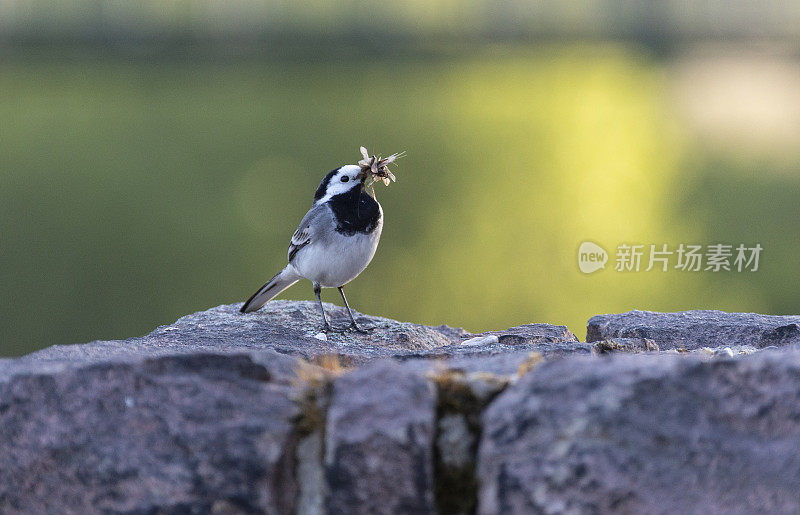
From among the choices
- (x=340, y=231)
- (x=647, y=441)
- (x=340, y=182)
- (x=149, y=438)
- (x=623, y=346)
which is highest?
(x=340, y=182)

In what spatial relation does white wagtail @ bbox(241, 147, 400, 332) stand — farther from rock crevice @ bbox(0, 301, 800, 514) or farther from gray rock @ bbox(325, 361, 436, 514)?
gray rock @ bbox(325, 361, 436, 514)

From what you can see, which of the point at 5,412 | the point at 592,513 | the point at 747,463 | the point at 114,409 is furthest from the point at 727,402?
the point at 5,412

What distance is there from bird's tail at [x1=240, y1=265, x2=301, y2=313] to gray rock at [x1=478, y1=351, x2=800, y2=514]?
191 centimetres

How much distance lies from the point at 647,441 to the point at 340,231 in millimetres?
2047

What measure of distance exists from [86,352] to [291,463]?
0.75 m

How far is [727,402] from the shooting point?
152 centimetres

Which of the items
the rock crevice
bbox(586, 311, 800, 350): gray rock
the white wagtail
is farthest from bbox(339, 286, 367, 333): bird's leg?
the rock crevice

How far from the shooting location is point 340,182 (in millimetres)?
3475

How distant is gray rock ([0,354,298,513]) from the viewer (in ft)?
5.10

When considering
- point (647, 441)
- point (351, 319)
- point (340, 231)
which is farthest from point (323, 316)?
point (647, 441)

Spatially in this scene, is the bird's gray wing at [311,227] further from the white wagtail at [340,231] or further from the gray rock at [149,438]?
the gray rock at [149,438]

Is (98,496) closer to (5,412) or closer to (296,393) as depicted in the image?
(5,412)

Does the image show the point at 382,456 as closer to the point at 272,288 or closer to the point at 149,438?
the point at 149,438

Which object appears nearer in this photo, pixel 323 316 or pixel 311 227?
pixel 323 316
